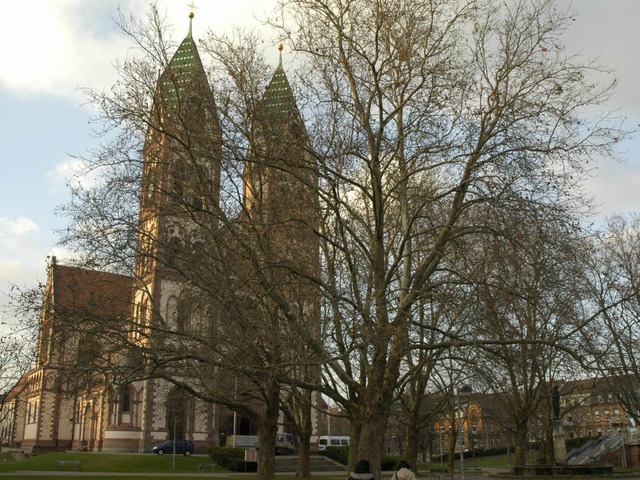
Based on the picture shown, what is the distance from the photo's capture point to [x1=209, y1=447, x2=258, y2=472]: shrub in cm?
4119

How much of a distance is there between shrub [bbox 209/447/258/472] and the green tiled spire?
95.3 feet

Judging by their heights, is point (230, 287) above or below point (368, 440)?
above

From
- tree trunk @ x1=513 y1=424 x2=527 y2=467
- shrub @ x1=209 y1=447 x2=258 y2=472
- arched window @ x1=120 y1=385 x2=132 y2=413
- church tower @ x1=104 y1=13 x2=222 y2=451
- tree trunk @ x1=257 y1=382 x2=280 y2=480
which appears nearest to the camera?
church tower @ x1=104 y1=13 x2=222 y2=451

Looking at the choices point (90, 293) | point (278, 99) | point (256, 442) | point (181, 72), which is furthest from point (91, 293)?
point (256, 442)

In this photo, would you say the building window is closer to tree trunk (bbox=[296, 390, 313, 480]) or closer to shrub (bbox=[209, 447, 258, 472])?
shrub (bbox=[209, 447, 258, 472])

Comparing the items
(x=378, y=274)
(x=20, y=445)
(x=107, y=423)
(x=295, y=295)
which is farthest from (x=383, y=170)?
(x=20, y=445)

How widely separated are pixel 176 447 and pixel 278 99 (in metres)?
36.2

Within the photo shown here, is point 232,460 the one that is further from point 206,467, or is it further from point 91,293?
point 91,293

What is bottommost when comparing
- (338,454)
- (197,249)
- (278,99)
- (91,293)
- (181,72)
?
(338,454)

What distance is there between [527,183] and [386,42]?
4791 millimetres

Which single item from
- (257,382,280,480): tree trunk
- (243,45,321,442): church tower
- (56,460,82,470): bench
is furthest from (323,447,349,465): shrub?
(243,45,321,442): church tower

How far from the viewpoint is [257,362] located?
16.3 meters

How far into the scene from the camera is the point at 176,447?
4759 centimetres

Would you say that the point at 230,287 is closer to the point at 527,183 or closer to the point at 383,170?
the point at 383,170
